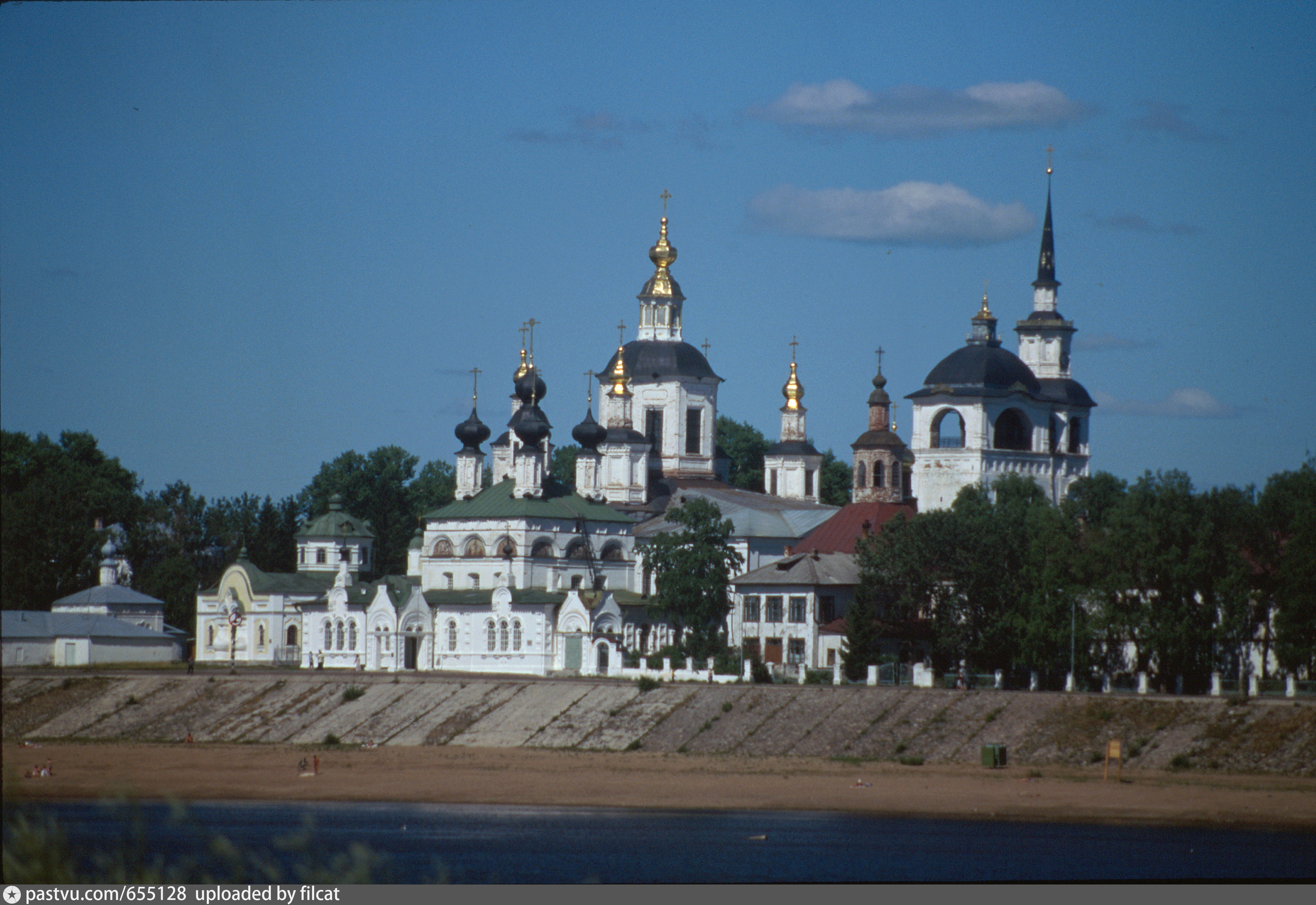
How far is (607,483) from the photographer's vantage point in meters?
76.6

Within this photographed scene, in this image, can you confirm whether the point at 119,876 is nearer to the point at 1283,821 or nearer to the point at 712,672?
the point at 1283,821

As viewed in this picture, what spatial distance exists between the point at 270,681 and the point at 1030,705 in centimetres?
2189

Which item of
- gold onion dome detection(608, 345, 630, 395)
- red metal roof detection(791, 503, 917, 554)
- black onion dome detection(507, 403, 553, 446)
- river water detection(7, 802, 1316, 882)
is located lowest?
river water detection(7, 802, 1316, 882)

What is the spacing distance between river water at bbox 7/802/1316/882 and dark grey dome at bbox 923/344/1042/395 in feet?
145

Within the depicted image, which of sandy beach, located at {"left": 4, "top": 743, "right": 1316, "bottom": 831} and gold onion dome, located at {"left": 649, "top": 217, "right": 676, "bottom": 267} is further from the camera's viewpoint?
gold onion dome, located at {"left": 649, "top": 217, "right": 676, "bottom": 267}

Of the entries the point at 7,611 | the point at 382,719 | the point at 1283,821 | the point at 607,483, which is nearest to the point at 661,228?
the point at 607,483

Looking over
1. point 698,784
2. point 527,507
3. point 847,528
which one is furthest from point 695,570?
point 698,784

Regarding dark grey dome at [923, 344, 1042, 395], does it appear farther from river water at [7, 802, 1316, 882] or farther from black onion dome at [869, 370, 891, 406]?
river water at [7, 802, 1316, 882]

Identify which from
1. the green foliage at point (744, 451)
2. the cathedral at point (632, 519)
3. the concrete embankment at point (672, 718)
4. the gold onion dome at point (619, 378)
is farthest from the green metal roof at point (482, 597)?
the green foliage at point (744, 451)

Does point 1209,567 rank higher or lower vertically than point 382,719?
higher

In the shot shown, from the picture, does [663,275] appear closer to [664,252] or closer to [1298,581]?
[664,252]

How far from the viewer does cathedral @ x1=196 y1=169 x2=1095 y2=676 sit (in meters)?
62.1

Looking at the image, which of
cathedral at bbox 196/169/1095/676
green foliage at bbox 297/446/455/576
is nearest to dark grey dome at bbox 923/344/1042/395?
cathedral at bbox 196/169/1095/676

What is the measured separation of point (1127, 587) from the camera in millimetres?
47031
